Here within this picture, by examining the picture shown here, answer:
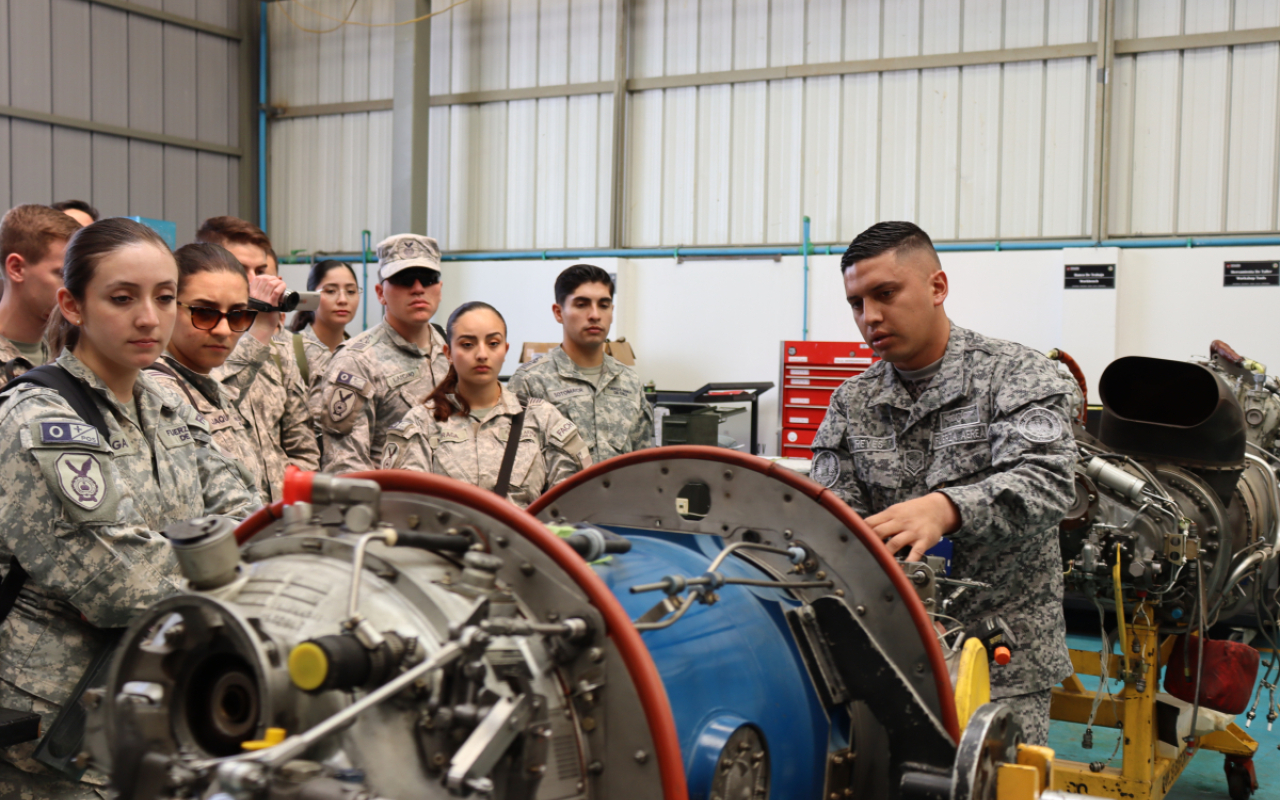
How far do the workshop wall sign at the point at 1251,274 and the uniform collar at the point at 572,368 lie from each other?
4745 mm

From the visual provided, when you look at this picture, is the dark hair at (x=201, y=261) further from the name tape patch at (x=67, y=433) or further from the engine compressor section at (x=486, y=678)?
the engine compressor section at (x=486, y=678)

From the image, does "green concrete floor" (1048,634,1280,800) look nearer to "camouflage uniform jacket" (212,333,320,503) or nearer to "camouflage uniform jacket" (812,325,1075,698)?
"camouflage uniform jacket" (812,325,1075,698)

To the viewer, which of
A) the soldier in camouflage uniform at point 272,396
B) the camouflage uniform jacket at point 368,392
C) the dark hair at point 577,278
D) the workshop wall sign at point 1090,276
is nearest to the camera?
the soldier in camouflage uniform at point 272,396

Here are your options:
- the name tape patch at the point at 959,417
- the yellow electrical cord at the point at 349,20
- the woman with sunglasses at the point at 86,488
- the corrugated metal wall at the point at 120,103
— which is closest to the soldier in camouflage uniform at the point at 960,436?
the name tape patch at the point at 959,417

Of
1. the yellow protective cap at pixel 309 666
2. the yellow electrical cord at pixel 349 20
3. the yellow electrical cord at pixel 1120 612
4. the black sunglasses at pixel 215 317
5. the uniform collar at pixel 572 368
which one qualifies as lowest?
the yellow electrical cord at pixel 1120 612

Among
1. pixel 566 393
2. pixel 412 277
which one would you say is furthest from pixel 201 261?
pixel 566 393

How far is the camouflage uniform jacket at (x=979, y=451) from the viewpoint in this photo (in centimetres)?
174

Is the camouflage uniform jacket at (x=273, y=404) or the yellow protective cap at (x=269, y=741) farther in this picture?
the camouflage uniform jacket at (x=273, y=404)

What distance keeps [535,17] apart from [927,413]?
24.0ft

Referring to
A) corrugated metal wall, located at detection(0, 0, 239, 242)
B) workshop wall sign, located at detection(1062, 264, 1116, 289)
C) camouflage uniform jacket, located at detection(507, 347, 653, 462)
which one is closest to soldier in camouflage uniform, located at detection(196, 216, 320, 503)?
camouflage uniform jacket, located at detection(507, 347, 653, 462)

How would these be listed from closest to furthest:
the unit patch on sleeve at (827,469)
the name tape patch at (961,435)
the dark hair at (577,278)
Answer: the name tape patch at (961,435), the unit patch on sleeve at (827,469), the dark hair at (577,278)

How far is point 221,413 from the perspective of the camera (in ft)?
7.54

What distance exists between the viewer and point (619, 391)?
10.8ft

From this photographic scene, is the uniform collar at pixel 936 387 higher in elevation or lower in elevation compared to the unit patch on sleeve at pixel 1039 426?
higher
